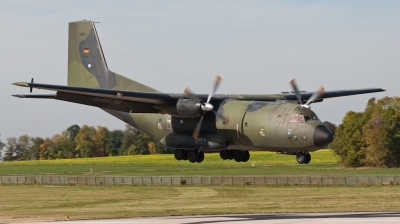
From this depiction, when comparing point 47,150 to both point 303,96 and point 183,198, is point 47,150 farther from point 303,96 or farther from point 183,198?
point 303,96

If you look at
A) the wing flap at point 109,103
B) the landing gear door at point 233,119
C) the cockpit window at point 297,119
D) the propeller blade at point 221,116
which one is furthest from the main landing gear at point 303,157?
the wing flap at point 109,103

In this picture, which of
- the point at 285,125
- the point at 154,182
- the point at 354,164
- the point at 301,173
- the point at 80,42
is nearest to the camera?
the point at 285,125

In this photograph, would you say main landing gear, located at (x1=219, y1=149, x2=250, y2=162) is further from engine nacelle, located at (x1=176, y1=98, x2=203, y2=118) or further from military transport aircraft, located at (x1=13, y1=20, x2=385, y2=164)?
engine nacelle, located at (x1=176, y1=98, x2=203, y2=118)

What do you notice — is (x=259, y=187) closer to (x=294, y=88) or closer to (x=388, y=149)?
(x=388, y=149)

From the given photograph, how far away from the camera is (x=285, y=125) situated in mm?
41594

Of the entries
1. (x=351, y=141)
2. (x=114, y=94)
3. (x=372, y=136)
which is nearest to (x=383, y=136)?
(x=372, y=136)

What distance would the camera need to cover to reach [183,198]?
299 feet

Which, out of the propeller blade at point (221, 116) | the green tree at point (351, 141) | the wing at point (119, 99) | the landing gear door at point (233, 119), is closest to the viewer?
the wing at point (119, 99)

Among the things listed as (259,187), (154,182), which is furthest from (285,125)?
(154,182)

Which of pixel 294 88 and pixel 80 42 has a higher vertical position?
pixel 80 42

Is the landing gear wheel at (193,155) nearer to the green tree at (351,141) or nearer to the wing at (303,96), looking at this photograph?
the wing at (303,96)

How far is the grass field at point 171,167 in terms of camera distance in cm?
12300

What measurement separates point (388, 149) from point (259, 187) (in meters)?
34.7

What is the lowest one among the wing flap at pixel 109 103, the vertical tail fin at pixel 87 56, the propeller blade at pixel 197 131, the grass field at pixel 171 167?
the grass field at pixel 171 167
